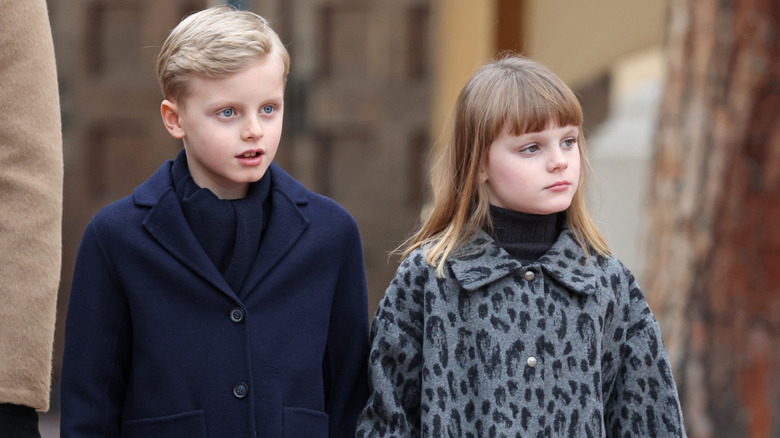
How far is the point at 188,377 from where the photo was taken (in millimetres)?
2262

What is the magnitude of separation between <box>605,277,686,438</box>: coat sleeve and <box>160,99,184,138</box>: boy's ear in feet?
3.38

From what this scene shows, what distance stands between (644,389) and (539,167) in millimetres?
516

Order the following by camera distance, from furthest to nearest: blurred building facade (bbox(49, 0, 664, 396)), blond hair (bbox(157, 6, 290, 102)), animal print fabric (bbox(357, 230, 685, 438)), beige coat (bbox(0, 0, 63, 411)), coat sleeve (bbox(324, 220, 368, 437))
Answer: blurred building facade (bbox(49, 0, 664, 396)) < coat sleeve (bbox(324, 220, 368, 437)) < animal print fabric (bbox(357, 230, 685, 438)) < blond hair (bbox(157, 6, 290, 102)) < beige coat (bbox(0, 0, 63, 411))

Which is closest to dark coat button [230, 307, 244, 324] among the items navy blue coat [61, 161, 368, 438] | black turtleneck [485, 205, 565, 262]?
navy blue coat [61, 161, 368, 438]

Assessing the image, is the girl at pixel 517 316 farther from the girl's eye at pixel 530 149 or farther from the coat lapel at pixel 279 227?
the coat lapel at pixel 279 227

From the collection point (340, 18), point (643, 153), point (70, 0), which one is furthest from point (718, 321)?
point (70, 0)

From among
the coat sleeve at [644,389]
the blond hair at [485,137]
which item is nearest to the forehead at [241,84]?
the blond hair at [485,137]

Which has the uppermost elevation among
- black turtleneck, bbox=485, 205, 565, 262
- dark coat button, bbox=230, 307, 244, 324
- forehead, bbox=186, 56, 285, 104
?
forehead, bbox=186, 56, 285, 104

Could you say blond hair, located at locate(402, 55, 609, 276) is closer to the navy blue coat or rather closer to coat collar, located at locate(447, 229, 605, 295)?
coat collar, located at locate(447, 229, 605, 295)

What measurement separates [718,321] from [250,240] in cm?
273

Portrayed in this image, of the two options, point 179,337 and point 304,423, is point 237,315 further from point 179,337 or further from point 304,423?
point 304,423

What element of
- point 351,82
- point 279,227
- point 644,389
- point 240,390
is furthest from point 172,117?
point 351,82

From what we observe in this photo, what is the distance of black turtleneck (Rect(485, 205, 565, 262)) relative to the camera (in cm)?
244

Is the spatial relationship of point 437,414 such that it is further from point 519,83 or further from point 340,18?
point 340,18
